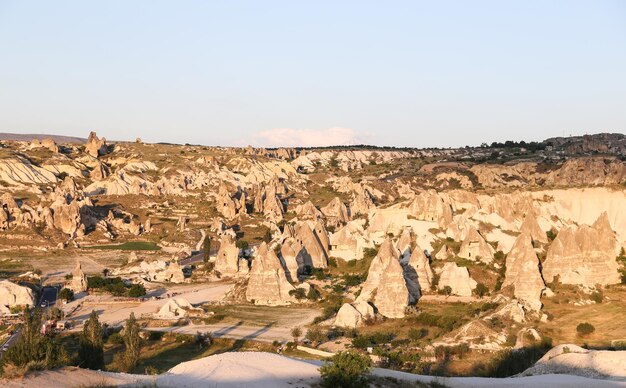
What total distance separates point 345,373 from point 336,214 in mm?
79557

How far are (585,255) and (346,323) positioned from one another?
19297 mm

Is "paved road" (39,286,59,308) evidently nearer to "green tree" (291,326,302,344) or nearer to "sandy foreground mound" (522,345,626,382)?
"green tree" (291,326,302,344)

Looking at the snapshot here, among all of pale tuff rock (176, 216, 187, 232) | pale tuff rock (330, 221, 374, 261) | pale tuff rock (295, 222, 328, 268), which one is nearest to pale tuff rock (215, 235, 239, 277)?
pale tuff rock (295, 222, 328, 268)

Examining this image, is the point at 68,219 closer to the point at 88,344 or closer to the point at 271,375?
the point at 88,344

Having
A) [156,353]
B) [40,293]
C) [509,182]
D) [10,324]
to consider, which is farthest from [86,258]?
[509,182]

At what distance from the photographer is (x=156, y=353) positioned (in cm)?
4525

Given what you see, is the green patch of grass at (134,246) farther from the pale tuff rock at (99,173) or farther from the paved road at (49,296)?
the pale tuff rock at (99,173)

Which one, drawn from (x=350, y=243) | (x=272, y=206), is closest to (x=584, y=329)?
(x=350, y=243)

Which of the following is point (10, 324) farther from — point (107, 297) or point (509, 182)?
point (509, 182)

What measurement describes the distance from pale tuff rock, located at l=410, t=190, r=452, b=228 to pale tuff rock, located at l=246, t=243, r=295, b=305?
1465 centimetres

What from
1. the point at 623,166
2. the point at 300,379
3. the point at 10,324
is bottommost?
the point at 10,324

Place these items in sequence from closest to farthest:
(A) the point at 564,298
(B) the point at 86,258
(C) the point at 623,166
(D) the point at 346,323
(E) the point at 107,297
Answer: (D) the point at 346,323 < (A) the point at 564,298 < (E) the point at 107,297 < (B) the point at 86,258 < (C) the point at 623,166

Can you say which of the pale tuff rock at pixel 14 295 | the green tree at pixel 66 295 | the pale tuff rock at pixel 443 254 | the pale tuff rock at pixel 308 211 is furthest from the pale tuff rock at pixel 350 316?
the pale tuff rock at pixel 308 211

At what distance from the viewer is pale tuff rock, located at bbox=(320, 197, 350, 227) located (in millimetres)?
100625
